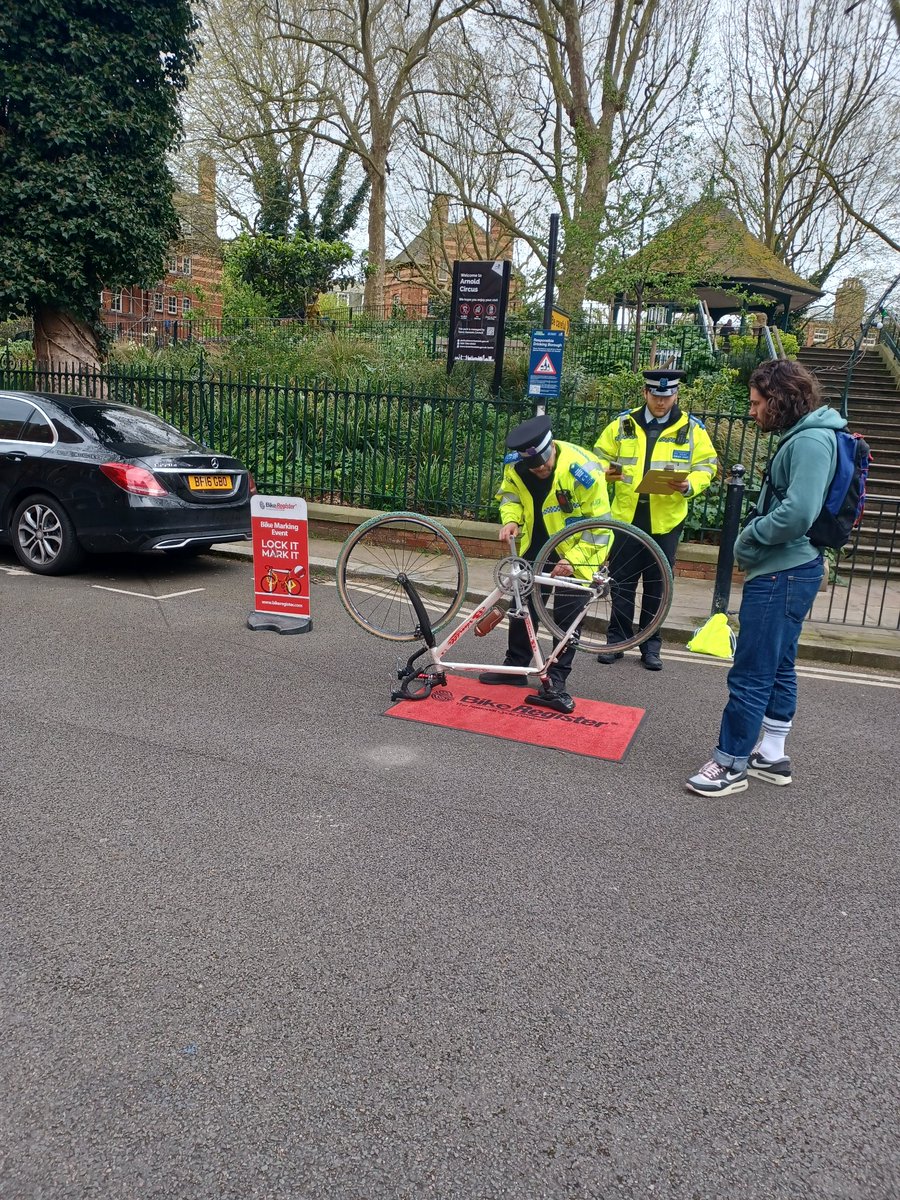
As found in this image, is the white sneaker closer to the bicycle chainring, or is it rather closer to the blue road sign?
the bicycle chainring

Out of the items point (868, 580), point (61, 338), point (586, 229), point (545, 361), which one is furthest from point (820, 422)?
point (61, 338)

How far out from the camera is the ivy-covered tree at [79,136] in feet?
41.8

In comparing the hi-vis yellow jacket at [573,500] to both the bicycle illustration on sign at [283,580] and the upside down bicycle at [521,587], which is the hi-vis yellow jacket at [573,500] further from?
the bicycle illustration on sign at [283,580]

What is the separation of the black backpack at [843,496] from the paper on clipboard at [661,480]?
1958mm

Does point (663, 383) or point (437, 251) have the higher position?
point (437, 251)

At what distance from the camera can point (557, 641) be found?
5293 millimetres

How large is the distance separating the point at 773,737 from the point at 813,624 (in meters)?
3.64

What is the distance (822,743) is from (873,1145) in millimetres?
3182

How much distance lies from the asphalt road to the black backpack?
127 centimetres

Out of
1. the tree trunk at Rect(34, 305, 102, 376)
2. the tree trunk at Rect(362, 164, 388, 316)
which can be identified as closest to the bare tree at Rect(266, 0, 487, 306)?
the tree trunk at Rect(362, 164, 388, 316)

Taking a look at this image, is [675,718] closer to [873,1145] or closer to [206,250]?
[873,1145]

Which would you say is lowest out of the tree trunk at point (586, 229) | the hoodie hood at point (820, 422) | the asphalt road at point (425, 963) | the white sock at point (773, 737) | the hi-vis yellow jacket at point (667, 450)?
the asphalt road at point (425, 963)

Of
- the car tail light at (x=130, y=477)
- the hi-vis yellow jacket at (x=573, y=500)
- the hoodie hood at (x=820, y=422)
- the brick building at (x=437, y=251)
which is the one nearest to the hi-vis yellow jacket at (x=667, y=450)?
the hi-vis yellow jacket at (x=573, y=500)

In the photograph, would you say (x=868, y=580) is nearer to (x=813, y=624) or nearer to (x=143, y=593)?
(x=813, y=624)
